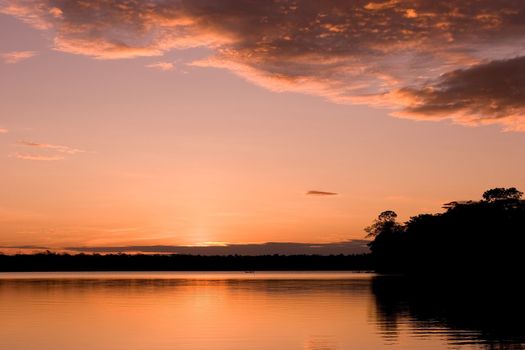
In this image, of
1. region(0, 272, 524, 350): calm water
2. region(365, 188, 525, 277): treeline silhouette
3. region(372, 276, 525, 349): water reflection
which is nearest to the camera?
region(0, 272, 524, 350): calm water

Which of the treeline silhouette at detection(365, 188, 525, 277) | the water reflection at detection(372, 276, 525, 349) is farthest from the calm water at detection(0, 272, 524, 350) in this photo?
the treeline silhouette at detection(365, 188, 525, 277)

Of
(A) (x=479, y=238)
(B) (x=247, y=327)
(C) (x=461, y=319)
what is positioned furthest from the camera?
(A) (x=479, y=238)

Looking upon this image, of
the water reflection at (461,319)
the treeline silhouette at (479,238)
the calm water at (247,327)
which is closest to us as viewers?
the calm water at (247,327)

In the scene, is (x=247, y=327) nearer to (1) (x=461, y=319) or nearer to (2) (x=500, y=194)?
(1) (x=461, y=319)

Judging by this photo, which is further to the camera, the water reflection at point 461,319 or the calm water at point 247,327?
the water reflection at point 461,319

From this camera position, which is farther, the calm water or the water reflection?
the water reflection

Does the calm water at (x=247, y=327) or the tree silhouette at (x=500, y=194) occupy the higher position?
the tree silhouette at (x=500, y=194)

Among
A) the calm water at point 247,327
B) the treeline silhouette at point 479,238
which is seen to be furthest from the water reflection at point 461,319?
the treeline silhouette at point 479,238

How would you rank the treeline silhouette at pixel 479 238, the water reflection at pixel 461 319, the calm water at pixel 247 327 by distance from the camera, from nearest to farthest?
the calm water at pixel 247 327, the water reflection at pixel 461 319, the treeline silhouette at pixel 479 238

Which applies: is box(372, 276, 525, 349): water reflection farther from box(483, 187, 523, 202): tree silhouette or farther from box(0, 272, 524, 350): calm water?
box(483, 187, 523, 202): tree silhouette

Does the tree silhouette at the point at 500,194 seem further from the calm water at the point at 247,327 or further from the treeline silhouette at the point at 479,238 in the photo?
the calm water at the point at 247,327

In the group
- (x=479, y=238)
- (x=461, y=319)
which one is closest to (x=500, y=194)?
(x=479, y=238)

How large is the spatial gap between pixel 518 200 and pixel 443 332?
112 meters

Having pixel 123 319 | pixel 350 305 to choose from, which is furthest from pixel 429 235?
pixel 123 319
